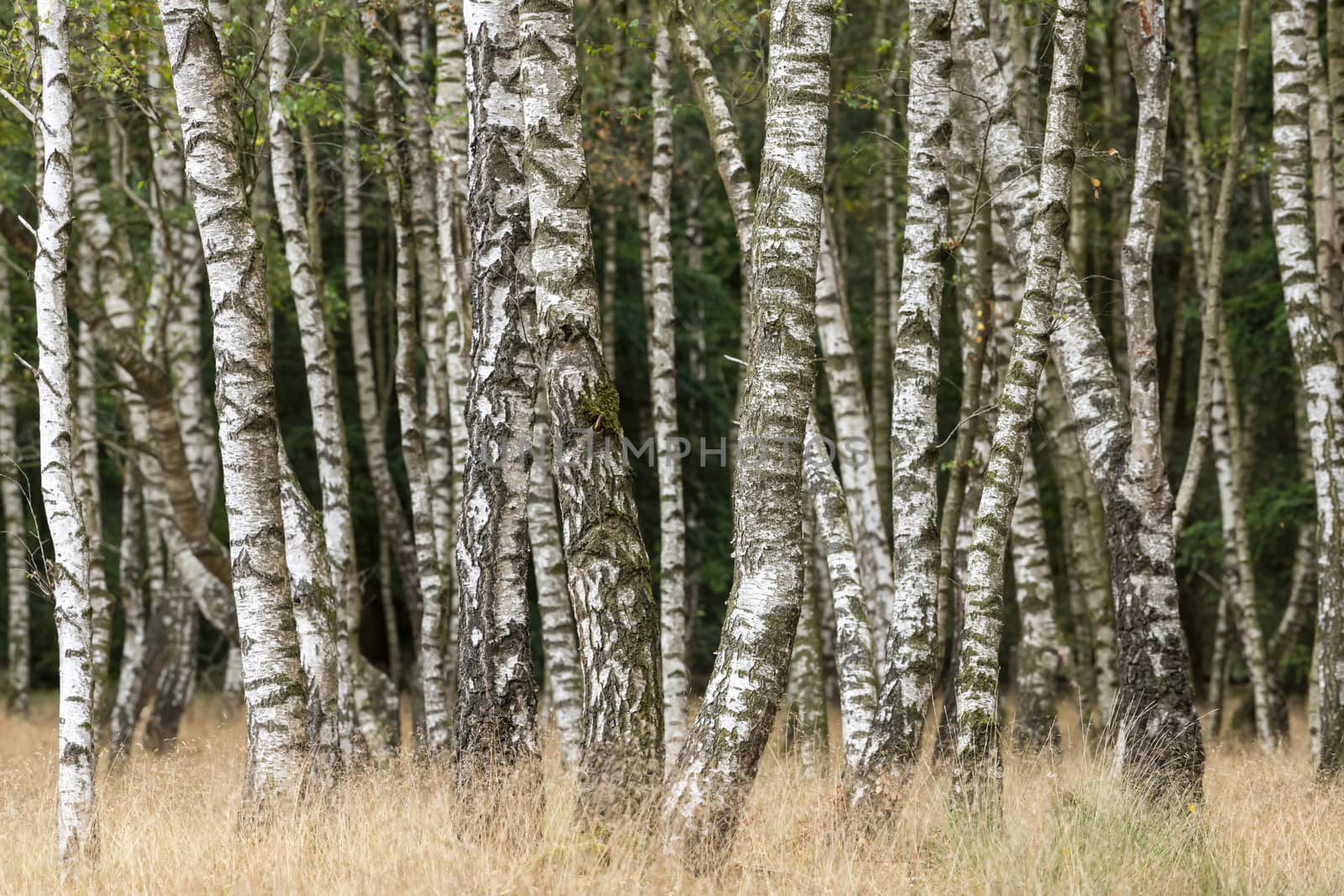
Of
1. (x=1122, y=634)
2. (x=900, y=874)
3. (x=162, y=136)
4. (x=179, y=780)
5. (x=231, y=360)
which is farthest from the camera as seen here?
(x=162, y=136)

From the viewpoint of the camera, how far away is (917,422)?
20.8 feet

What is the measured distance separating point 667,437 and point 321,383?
2897 mm

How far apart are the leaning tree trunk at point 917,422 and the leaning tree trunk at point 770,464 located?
A: 1398 mm

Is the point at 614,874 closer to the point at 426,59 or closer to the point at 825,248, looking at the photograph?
the point at 825,248

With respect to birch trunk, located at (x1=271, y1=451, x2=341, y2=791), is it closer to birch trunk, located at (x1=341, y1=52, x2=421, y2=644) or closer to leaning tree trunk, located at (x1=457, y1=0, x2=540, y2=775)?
leaning tree trunk, located at (x1=457, y1=0, x2=540, y2=775)

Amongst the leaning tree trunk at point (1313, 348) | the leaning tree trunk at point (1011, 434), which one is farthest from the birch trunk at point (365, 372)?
the leaning tree trunk at point (1313, 348)

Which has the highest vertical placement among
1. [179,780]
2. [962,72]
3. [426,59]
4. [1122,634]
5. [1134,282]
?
[426,59]

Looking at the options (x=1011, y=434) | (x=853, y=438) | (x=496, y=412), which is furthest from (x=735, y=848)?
(x=853, y=438)

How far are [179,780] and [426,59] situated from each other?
22.9 feet

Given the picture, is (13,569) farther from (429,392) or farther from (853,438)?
(853,438)

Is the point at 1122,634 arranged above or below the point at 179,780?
above

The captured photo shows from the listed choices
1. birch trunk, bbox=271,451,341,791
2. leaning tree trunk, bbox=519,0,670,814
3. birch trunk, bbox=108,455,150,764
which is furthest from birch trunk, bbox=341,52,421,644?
leaning tree trunk, bbox=519,0,670,814

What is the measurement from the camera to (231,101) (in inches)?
242

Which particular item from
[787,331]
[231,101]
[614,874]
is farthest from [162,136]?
[614,874]
